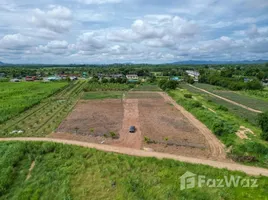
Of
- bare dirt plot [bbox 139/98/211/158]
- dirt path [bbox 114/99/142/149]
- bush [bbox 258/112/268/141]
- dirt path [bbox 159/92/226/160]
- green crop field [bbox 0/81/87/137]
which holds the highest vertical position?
bush [bbox 258/112/268/141]

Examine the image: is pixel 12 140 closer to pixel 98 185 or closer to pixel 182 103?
pixel 98 185

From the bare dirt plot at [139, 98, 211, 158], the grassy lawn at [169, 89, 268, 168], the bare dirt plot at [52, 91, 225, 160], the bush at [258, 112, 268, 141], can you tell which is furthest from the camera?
the bush at [258, 112, 268, 141]

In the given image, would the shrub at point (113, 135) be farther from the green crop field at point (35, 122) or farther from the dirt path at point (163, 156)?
the green crop field at point (35, 122)

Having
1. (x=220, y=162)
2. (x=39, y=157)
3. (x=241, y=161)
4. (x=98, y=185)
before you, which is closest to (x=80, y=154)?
(x=39, y=157)

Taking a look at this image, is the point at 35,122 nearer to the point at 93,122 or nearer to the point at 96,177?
the point at 93,122

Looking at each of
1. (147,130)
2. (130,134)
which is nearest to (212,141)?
(147,130)

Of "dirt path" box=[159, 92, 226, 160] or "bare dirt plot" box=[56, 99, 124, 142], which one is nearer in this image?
"dirt path" box=[159, 92, 226, 160]

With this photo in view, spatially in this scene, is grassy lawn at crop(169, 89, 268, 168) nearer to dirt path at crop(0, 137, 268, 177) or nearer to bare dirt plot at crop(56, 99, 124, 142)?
dirt path at crop(0, 137, 268, 177)

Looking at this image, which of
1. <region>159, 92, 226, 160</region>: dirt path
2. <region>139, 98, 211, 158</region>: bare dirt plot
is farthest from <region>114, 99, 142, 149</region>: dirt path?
<region>159, 92, 226, 160</region>: dirt path
